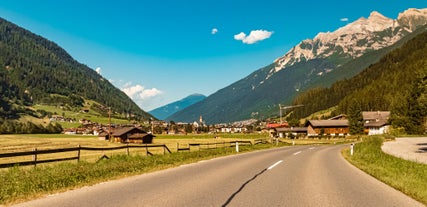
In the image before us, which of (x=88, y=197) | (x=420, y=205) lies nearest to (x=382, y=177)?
(x=420, y=205)

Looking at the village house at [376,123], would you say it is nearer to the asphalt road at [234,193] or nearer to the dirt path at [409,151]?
the dirt path at [409,151]

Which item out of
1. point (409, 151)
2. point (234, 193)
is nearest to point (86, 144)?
point (409, 151)

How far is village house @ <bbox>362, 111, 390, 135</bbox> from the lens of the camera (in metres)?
125

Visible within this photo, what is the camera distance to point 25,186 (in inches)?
Answer: 457

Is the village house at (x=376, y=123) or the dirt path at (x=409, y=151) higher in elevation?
the village house at (x=376, y=123)

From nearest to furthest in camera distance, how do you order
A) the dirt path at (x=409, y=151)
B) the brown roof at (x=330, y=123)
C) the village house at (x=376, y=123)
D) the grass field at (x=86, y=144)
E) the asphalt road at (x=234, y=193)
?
the asphalt road at (x=234, y=193)
the dirt path at (x=409, y=151)
the grass field at (x=86, y=144)
the village house at (x=376, y=123)
the brown roof at (x=330, y=123)

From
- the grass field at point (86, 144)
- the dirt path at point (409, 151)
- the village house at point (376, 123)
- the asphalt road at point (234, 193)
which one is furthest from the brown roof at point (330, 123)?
the asphalt road at point (234, 193)

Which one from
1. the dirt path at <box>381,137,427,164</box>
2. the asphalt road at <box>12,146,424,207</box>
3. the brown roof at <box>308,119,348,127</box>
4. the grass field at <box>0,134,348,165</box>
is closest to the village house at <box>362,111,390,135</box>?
the brown roof at <box>308,119,348,127</box>

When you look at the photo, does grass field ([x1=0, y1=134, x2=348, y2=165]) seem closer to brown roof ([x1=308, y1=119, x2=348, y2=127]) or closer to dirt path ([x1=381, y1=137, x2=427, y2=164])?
dirt path ([x1=381, y1=137, x2=427, y2=164])

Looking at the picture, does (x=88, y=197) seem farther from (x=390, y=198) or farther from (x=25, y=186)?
(x=390, y=198)

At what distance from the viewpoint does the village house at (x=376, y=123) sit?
411 ft

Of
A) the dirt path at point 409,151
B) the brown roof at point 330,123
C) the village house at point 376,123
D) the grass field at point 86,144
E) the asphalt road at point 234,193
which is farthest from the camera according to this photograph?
the brown roof at point 330,123

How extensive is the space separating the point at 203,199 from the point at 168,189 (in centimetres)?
218

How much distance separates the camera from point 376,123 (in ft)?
424
